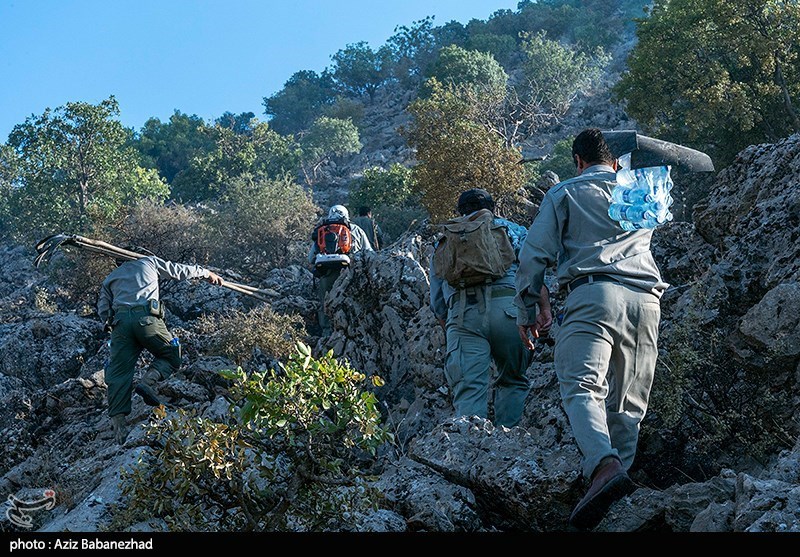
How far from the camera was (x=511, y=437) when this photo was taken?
563 centimetres

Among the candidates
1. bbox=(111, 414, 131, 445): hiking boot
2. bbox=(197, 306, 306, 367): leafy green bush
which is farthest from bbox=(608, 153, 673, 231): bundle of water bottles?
bbox=(197, 306, 306, 367): leafy green bush

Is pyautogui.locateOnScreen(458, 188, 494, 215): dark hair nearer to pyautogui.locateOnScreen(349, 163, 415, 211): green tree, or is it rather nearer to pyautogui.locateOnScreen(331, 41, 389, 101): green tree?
pyautogui.locateOnScreen(349, 163, 415, 211): green tree

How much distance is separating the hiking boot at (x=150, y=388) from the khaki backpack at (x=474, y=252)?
397 centimetres

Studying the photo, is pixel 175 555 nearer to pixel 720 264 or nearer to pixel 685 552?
pixel 685 552

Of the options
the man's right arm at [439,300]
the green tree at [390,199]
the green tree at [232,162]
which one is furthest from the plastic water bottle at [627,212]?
the green tree at [232,162]

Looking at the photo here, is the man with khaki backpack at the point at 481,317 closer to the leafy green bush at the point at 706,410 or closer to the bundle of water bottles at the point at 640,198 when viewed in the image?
the leafy green bush at the point at 706,410

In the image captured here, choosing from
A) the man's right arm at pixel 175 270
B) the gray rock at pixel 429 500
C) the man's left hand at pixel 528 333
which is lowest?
the gray rock at pixel 429 500

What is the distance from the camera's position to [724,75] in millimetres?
19094

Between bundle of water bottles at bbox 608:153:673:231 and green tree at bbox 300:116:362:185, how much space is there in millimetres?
41497

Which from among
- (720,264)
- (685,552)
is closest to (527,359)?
(720,264)

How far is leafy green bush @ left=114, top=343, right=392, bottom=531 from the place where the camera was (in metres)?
4.86

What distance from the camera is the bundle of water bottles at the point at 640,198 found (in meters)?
5.03

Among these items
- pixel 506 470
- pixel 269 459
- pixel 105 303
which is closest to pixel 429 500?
pixel 506 470
